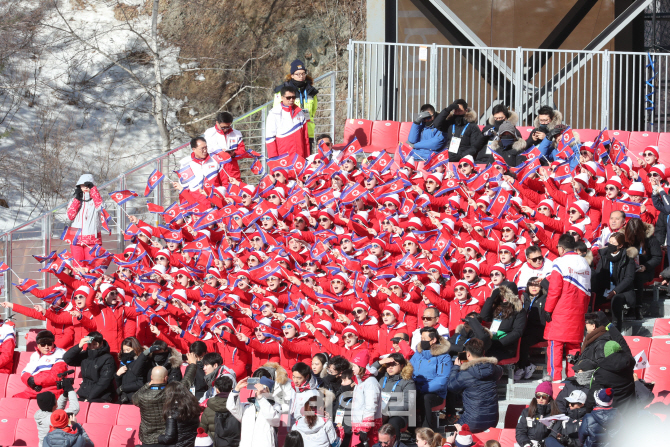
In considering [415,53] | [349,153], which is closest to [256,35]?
[415,53]

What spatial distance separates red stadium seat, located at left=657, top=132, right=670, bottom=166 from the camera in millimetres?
15387

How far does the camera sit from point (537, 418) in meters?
8.72

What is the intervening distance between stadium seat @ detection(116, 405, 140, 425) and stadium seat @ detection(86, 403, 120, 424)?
2.3 inches

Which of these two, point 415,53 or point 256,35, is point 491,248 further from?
point 256,35

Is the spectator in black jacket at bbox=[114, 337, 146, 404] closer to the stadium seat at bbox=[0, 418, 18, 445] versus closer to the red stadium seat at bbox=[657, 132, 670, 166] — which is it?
the stadium seat at bbox=[0, 418, 18, 445]

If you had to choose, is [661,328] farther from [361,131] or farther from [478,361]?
[361,131]

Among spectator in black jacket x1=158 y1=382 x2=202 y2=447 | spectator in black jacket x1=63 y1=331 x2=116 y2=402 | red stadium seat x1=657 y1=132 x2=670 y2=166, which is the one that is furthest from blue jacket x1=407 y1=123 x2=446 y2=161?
→ spectator in black jacket x1=158 y1=382 x2=202 y2=447

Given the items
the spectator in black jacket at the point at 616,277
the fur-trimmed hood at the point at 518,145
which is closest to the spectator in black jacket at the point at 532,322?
the spectator in black jacket at the point at 616,277

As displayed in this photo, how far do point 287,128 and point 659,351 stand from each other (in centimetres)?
818

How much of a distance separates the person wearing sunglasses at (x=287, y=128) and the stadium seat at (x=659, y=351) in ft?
25.7

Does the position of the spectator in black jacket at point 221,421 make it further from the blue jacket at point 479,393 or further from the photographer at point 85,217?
the photographer at point 85,217

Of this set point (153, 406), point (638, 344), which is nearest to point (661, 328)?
point (638, 344)

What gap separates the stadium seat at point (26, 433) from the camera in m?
10.5

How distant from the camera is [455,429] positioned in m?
9.45
